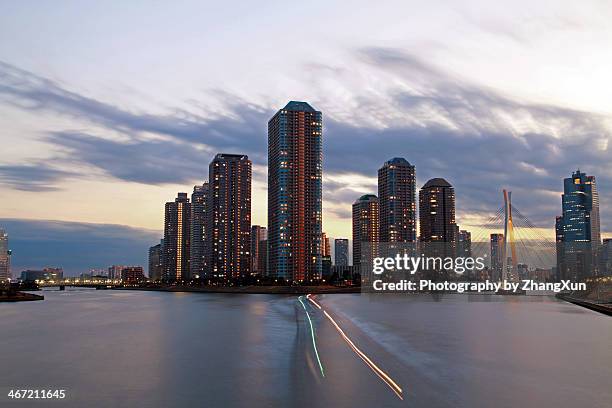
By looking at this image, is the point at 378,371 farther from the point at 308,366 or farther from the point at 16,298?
the point at 16,298

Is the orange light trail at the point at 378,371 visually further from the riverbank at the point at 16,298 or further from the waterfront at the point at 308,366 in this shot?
the riverbank at the point at 16,298

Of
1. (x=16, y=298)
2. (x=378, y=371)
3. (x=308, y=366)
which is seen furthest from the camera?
(x=16, y=298)

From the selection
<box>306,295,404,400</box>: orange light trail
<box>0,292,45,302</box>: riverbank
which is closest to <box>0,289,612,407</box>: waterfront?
<box>306,295,404,400</box>: orange light trail

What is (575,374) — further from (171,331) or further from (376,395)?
(171,331)

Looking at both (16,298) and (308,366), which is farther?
(16,298)

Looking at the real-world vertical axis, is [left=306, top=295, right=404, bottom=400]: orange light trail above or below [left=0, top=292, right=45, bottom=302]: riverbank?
above

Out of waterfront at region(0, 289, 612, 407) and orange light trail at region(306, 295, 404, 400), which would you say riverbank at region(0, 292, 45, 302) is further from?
orange light trail at region(306, 295, 404, 400)

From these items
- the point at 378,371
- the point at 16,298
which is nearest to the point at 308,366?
the point at 378,371

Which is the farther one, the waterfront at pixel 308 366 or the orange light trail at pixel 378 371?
the orange light trail at pixel 378 371

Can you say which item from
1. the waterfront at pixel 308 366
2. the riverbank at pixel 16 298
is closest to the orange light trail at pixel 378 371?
the waterfront at pixel 308 366

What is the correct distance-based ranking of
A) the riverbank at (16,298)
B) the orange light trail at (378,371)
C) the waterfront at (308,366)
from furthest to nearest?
the riverbank at (16,298) → the orange light trail at (378,371) → the waterfront at (308,366)

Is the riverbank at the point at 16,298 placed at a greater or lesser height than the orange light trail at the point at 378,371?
lesser
